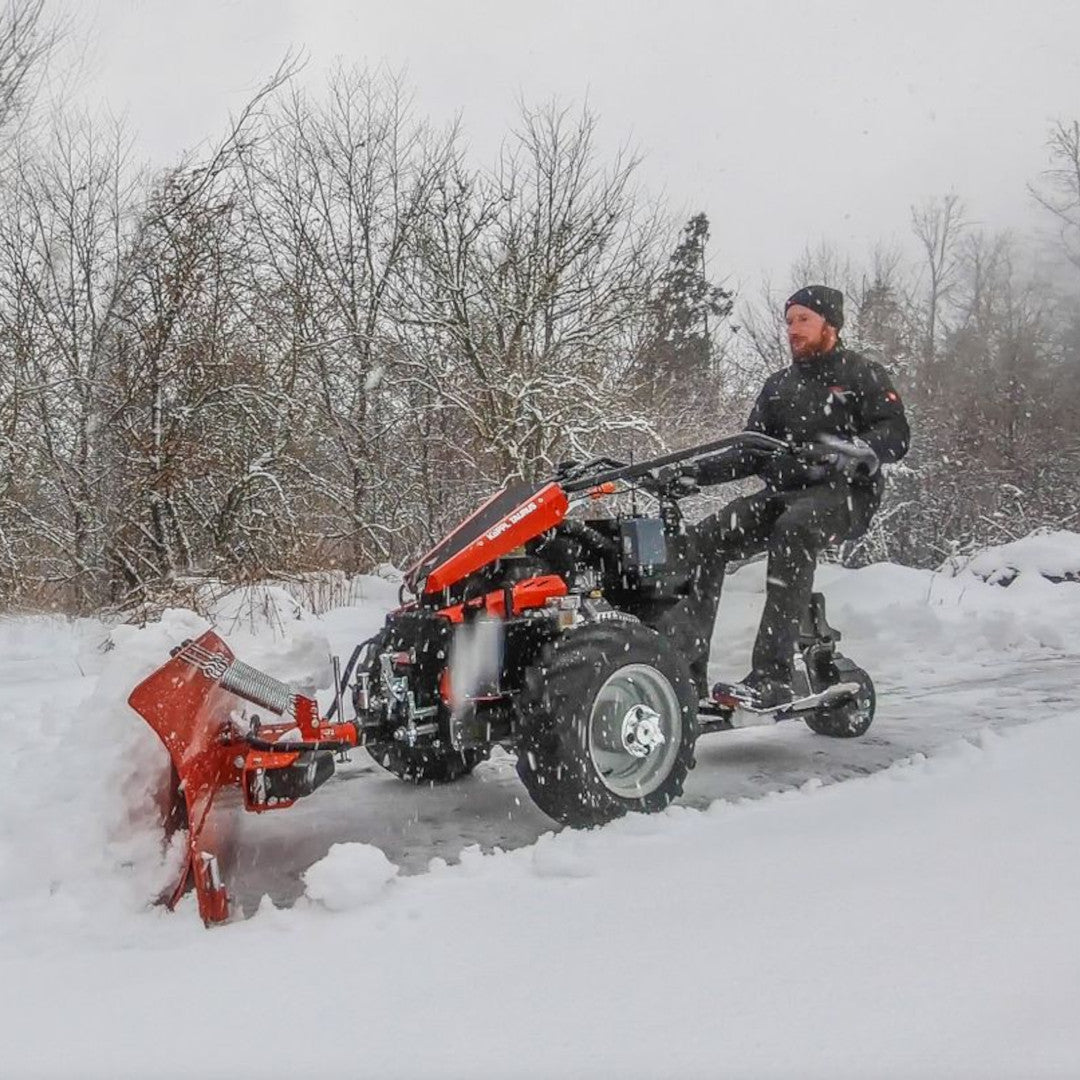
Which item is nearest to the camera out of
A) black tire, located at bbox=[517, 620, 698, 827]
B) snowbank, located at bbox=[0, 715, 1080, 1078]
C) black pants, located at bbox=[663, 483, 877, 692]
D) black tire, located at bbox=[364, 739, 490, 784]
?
snowbank, located at bbox=[0, 715, 1080, 1078]

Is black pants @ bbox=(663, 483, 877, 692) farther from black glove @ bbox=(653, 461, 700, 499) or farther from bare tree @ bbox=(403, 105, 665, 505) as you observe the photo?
bare tree @ bbox=(403, 105, 665, 505)

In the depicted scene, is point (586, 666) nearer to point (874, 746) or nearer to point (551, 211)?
point (874, 746)

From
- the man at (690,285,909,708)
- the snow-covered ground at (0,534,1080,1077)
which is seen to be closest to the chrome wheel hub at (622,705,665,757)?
the snow-covered ground at (0,534,1080,1077)

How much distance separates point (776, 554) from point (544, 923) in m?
2.41

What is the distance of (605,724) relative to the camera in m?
3.47

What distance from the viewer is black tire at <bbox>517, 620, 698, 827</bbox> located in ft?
10.6

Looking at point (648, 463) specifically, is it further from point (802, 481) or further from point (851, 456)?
point (802, 481)

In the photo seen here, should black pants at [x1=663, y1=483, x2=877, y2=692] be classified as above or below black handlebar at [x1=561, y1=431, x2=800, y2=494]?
below

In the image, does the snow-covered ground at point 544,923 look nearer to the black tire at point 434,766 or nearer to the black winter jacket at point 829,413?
the black tire at point 434,766

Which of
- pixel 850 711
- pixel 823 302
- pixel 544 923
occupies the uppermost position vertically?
pixel 823 302

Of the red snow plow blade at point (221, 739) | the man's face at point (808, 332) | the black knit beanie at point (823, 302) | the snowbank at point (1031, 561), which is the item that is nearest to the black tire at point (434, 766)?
the red snow plow blade at point (221, 739)

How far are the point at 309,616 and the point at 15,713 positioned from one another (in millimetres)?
2723

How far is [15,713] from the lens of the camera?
14.1 feet

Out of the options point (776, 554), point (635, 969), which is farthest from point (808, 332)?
point (635, 969)
